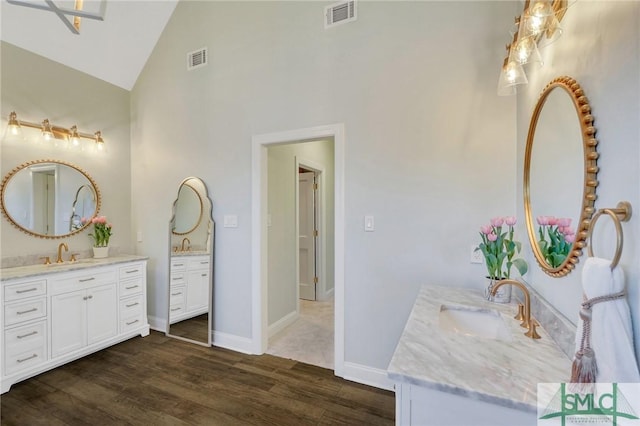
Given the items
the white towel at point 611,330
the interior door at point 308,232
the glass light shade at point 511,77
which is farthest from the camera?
the interior door at point 308,232

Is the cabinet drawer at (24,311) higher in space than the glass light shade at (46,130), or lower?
lower

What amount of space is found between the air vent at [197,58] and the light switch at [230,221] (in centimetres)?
169

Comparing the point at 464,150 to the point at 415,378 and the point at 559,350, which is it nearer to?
the point at 559,350

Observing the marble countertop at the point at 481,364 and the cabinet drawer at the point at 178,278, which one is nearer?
the marble countertop at the point at 481,364

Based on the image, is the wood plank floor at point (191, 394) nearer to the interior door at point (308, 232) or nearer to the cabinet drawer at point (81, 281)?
the cabinet drawer at point (81, 281)

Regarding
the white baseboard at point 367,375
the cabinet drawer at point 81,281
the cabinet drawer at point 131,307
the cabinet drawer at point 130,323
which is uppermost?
the cabinet drawer at point 81,281

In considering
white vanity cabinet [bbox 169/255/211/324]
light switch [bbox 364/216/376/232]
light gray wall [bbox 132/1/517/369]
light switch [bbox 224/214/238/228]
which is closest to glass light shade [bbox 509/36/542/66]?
light gray wall [bbox 132/1/517/369]

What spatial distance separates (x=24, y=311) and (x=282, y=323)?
2350mm

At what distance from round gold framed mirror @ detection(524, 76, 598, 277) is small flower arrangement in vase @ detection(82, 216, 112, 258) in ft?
13.0

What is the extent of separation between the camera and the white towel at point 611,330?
2.24 feet

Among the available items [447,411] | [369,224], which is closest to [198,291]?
[369,224]

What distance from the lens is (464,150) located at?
200 centimetres

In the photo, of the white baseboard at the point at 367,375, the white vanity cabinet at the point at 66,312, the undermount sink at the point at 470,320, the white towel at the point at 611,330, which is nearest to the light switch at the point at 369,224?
the undermount sink at the point at 470,320

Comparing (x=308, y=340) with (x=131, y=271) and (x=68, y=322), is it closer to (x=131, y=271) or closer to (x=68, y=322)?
(x=131, y=271)
